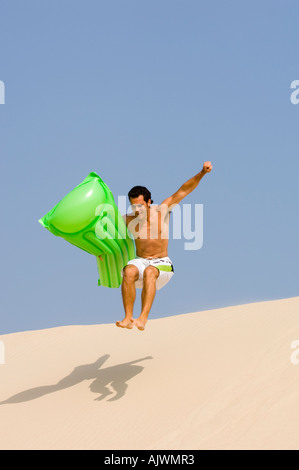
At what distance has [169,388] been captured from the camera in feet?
41.4

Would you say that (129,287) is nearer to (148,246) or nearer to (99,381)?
(148,246)

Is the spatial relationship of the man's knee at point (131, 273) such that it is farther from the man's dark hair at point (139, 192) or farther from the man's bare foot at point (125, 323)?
the man's dark hair at point (139, 192)

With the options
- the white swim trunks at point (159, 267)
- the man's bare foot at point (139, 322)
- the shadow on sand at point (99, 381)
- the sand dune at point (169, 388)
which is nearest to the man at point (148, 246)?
the white swim trunks at point (159, 267)

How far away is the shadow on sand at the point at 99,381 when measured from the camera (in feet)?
43.4

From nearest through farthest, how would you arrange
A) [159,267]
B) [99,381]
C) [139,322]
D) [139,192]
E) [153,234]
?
[139,322], [139,192], [159,267], [153,234], [99,381]

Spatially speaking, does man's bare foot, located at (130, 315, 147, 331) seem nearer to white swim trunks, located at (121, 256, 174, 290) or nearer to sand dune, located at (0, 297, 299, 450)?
white swim trunks, located at (121, 256, 174, 290)

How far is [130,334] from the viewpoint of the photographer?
706 inches

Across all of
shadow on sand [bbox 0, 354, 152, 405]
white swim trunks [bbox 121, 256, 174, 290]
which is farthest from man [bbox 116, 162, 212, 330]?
shadow on sand [bbox 0, 354, 152, 405]

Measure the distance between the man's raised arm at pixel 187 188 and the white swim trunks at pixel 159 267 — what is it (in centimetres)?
93

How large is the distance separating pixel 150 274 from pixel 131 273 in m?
0.30

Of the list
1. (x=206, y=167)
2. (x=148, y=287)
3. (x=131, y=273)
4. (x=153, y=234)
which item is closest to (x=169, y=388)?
(x=148, y=287)

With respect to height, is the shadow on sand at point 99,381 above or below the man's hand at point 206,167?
below
